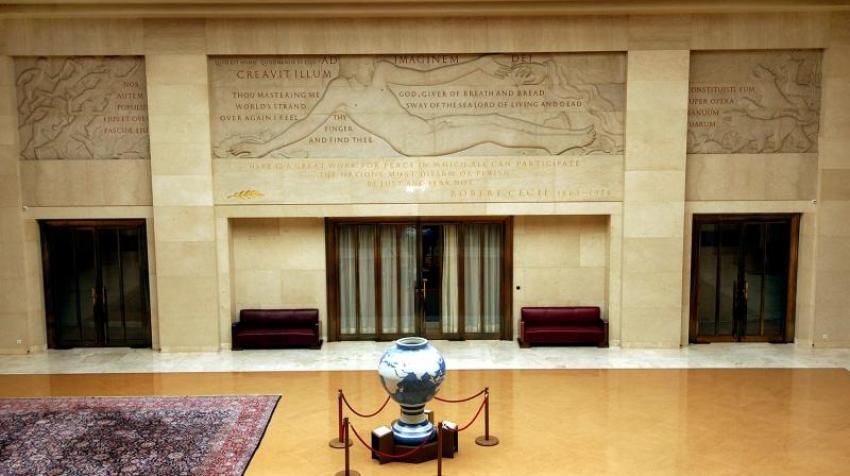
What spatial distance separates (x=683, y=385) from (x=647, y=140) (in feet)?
14.7

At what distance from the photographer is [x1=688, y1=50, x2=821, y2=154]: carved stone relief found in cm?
1210

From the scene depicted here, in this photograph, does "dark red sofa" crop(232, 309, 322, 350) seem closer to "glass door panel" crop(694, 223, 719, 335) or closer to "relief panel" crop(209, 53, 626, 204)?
"relief panel" crop(209, 53, 626, 204)

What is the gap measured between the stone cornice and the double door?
3862mm

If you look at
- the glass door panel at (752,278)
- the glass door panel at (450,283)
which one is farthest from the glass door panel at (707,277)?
the glass door panel at (450,283)

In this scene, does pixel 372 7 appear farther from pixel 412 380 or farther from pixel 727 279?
pixel 727 279

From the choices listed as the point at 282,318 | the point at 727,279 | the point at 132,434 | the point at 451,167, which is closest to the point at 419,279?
the point at 451,167

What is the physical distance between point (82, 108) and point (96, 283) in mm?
3348

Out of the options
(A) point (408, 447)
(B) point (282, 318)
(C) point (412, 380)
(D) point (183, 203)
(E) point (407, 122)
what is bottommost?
(A) point (408, 447)

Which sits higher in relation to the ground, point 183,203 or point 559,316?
point 183,203

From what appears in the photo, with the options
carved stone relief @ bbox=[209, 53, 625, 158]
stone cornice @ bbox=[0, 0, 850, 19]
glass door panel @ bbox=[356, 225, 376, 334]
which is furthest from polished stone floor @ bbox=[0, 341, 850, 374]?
stone cornice @ bbox=[0, 0, 850, 19]

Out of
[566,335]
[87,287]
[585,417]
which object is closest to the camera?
[585,417]

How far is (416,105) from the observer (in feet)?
40.4

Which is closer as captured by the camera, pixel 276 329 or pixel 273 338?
pixel 273 338

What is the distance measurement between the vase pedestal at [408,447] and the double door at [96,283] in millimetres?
7166
